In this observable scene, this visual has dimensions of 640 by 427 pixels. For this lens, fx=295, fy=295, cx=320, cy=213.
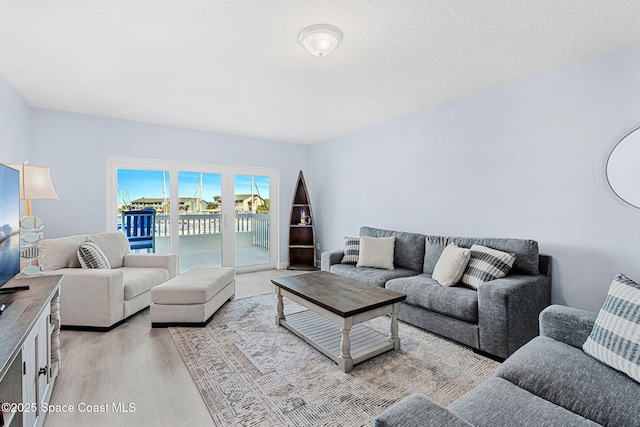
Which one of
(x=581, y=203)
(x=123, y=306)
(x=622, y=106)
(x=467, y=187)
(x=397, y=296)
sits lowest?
(x=123, y=306)

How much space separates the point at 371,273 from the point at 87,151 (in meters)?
3.98

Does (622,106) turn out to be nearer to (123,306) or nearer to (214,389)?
(214,389)

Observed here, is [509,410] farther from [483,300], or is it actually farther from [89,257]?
[89,257]

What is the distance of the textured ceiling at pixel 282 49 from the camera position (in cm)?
182

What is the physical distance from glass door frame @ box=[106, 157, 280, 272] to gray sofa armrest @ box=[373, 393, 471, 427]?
14.7ft

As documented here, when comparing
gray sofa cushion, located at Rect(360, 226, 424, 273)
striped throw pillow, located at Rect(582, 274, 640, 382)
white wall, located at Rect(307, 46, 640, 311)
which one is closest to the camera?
striped throw pillow, located at Rect(582, 274, 640, 382)

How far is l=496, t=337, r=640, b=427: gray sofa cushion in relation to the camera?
44.4 inches

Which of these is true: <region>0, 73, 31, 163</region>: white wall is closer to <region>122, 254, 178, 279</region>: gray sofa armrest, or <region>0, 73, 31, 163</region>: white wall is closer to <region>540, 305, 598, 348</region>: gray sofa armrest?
<region>122, 254, 178, 279</region>: gray sofa armrest

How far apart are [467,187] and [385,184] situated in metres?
1.21

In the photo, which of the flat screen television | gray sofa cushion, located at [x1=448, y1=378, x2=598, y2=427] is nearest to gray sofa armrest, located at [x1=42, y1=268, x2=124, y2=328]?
the flat screen television

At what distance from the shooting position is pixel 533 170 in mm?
2777

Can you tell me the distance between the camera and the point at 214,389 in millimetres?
1904

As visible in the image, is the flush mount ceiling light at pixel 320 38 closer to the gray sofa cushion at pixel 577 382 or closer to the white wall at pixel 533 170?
the white wall at pixel 533 170

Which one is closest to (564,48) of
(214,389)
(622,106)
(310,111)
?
(622,106)
